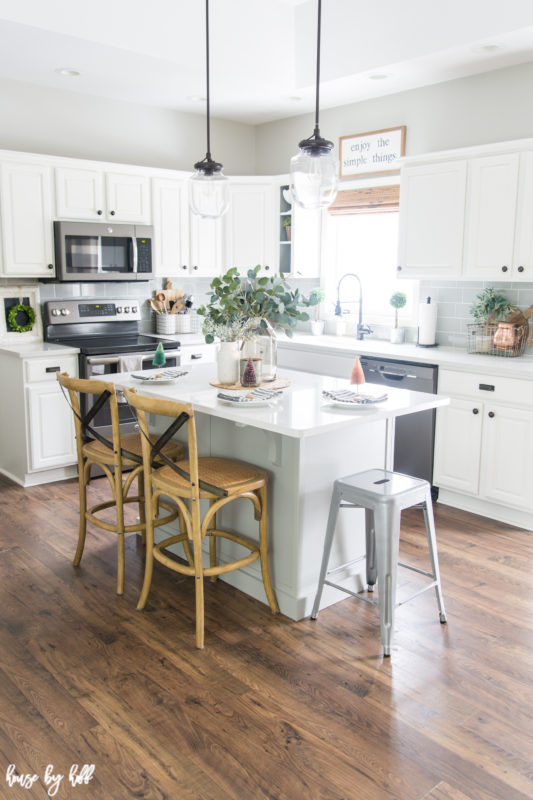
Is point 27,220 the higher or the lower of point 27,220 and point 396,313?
the higher

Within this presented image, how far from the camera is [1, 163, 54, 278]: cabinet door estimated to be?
14.9 ft

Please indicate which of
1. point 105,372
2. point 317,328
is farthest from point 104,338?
point 317,328

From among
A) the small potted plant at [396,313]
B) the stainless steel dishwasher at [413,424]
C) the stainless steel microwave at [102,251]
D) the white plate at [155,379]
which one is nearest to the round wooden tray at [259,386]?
the white plate at [155,379]

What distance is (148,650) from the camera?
2658mm

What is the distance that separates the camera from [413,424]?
4352mm

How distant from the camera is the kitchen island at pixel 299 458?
9.06ft

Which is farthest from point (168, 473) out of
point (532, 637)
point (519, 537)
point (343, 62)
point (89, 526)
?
point (343, 62)

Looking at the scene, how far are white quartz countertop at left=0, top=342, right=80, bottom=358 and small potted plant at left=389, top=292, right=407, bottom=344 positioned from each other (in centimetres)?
229

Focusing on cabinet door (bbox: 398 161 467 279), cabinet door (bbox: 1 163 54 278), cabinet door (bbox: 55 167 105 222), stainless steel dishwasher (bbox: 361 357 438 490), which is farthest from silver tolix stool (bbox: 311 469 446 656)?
cabinet door (bbox: 55 167 105 222)

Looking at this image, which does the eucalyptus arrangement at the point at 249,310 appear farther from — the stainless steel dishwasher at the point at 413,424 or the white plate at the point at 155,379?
the stainless steel dishwasher at the point at 413,424

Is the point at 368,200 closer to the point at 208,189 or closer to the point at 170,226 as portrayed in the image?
the point at 170,226

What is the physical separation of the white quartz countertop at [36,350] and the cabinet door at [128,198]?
110 cm

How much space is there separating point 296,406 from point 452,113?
289 cm

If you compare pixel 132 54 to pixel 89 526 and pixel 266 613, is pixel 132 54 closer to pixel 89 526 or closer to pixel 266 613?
pixel 89 526
